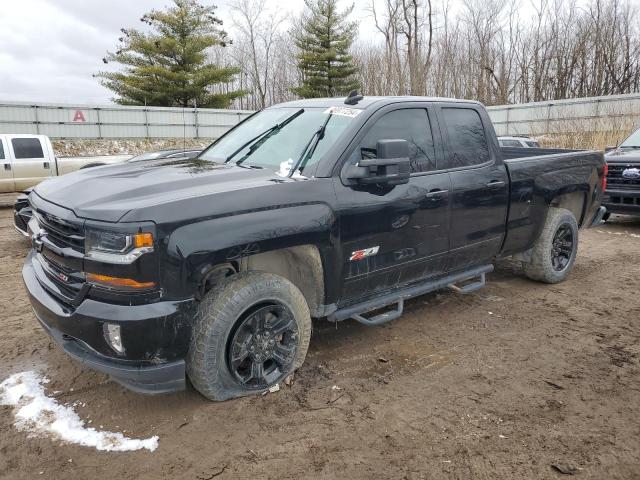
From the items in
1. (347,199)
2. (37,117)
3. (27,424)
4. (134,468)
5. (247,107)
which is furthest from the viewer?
(247,107)

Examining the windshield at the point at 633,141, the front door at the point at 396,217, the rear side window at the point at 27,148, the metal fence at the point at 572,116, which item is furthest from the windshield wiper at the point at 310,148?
the metal fence at the point at 572,116

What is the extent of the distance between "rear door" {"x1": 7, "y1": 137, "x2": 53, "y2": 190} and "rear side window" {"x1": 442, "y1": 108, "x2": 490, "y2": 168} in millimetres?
11187

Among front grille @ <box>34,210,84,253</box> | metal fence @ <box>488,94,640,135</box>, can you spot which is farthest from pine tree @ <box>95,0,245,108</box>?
front grille @ <box>34,210,84,253</box>

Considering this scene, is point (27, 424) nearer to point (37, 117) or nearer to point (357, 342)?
point (357, 342)

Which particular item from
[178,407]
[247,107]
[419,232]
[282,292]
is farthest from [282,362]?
[247,107]

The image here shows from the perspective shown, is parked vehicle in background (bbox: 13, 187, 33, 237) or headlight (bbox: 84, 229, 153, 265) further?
parked vehicle in background (bbox: 13, 187, 33, 237)

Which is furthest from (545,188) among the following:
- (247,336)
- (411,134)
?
(247,336)

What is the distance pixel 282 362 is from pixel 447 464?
122 centimetres

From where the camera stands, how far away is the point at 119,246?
2.64 meters

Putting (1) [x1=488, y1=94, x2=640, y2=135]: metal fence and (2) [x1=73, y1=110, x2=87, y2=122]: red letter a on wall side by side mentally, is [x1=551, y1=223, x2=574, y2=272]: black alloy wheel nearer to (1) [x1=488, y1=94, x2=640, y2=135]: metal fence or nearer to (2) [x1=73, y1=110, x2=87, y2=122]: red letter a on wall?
(1) [x1=488, y1=94, x2=640, y2=135]: metal fence

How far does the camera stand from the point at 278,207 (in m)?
3.11

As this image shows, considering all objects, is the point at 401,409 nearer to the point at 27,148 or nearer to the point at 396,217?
the point at 396,217

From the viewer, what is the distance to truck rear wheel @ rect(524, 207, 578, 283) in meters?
5.38

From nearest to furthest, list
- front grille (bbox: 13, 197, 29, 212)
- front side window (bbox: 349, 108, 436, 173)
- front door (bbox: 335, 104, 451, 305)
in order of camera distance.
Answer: front door (bbox: 335, 104, 451, 305) → front side window (bbox: 349, 108, 436, 173) → front grille (bbox: 13, 197, 29, 212)
